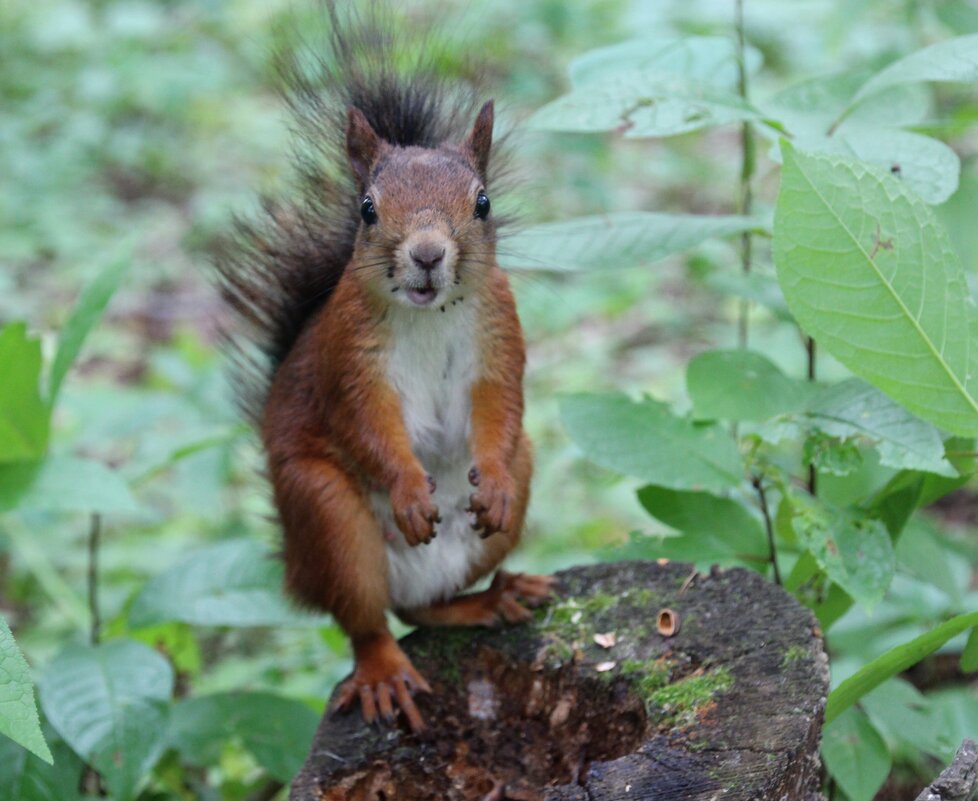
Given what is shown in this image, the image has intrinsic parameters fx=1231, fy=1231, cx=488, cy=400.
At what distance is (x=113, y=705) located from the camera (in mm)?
2256

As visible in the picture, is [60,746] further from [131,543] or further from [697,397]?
[131,543]

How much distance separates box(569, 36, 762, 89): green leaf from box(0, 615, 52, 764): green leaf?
1596mm

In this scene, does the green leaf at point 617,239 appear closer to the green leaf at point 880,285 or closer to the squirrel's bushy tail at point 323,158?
the squirrel's bushy tail at point 323,158

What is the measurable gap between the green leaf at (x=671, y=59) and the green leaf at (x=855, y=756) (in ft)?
4.21

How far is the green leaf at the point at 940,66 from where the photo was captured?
2025 mm

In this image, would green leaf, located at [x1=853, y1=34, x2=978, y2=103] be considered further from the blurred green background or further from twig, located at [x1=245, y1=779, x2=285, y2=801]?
twig, located at [x1=245, y1=779, x2=285, y2=801]

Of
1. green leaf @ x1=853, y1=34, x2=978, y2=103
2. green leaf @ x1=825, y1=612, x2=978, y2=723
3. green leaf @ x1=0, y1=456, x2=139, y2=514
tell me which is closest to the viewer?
green leaf @ x1=825, y1=612, x2=978, y2=723

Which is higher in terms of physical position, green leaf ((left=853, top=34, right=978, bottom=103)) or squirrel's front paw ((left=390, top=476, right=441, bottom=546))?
green leaf ((left=853, top=34, right=978, bottom=103))

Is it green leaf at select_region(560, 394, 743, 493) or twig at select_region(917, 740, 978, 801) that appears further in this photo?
green leaf at select_region(560, 394, 743, 493)

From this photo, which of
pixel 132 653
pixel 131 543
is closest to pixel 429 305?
pixel 132 653

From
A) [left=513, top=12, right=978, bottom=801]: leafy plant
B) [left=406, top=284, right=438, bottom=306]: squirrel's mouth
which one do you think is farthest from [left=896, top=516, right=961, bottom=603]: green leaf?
[left=406, top=284, right=438, bottom=306]: squirrel's mouth

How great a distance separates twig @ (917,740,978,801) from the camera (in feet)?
5.27

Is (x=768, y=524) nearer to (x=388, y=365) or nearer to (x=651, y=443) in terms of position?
(x=651, y=443)

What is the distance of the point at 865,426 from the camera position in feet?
6.68
